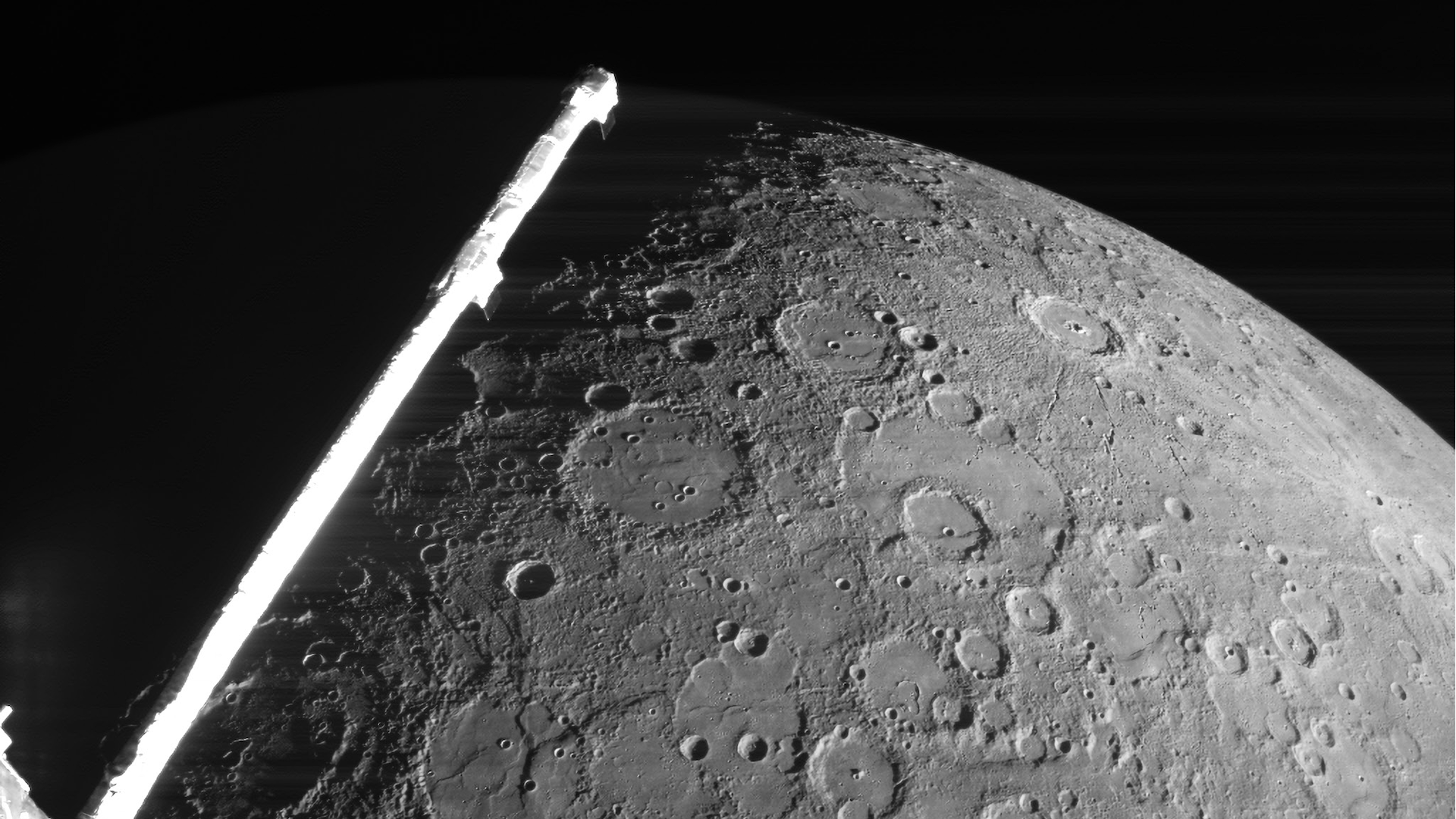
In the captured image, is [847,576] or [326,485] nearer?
[326,485]

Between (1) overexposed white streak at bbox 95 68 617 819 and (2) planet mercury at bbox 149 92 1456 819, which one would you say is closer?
(1) overexposed white streak at bbox 95 68 617 819

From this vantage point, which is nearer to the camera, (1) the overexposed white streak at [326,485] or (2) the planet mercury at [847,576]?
(1) the overexposed white streak at [326,485]

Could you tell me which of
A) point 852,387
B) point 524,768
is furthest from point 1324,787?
point 524,768

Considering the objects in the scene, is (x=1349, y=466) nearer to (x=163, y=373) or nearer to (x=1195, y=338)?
(x=1195, y=338)

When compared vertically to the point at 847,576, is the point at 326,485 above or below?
above
